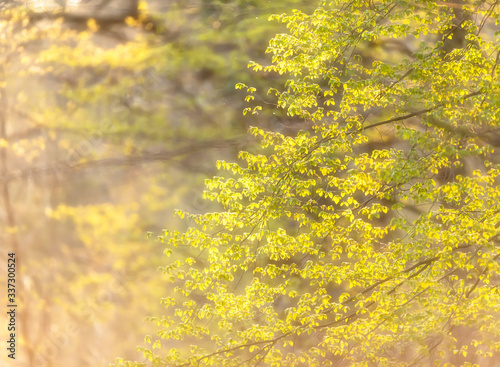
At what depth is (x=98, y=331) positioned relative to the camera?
1090cm

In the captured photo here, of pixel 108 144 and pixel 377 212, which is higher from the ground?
pixel 108 144

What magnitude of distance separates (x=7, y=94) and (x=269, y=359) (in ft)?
30.5

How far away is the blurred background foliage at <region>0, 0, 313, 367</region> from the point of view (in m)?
10.8

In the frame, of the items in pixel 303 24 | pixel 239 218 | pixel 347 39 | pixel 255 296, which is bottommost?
pixel 255 296

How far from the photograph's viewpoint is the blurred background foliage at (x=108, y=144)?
10812 mm

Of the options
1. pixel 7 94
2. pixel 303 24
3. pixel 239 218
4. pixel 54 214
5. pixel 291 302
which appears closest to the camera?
pixel 239 218

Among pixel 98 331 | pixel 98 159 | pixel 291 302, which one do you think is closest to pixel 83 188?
pixel 98 159

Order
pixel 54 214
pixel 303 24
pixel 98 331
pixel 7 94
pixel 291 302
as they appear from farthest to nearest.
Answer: pixel 7 94, pixel 54 214, pixel 98 331, pixel 291 302, pixel 303 24

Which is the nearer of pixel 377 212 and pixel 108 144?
pixel 377 212

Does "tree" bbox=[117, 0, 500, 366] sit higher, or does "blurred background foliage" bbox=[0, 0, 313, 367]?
"blurred background foliage" bbox=[0, 0, 313, 367]

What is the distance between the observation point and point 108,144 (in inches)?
454

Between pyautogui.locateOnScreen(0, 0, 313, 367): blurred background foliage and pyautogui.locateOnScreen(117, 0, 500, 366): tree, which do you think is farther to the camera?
pyautogui.locateOnScreen(0, 0, 313, 367): blurred background foliage

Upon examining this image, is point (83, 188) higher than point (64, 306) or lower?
higher

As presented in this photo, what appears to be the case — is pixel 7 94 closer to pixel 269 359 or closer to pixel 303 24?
pixel 303 24
